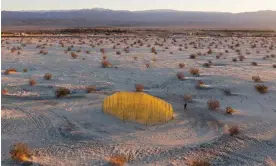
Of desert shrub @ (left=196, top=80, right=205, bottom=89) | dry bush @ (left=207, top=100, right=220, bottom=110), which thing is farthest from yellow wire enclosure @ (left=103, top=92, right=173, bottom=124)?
desert shrub @ (left=196, top=80, right=205, bottom=89)

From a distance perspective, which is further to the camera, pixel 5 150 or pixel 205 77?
pixel 205 77

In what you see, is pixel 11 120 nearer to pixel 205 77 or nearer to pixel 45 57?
pixel 205 77

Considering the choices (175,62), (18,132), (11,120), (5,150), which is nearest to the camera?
(5,150)

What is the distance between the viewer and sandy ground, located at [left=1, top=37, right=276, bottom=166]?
10.2m

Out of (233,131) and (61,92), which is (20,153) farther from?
(61,92)

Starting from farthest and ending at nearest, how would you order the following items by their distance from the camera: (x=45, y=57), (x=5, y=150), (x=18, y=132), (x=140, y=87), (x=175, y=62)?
1. (x=45, y=57)
2. (x=175, y=62)
3. (x=140, y=87)
4. (x=18, y=132)
5. (x=5, y=150)

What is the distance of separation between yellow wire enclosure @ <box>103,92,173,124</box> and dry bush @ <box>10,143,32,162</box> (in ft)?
11.9

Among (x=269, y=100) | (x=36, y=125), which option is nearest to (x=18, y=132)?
(x=36, y=125)

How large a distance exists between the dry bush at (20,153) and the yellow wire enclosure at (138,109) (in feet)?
11.9

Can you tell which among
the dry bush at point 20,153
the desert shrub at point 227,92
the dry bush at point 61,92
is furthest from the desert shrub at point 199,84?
the dry bush at point 20,153

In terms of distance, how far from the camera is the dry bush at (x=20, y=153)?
9.46 meters

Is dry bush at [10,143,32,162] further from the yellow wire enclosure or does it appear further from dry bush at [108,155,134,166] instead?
the yellow wire enclosure

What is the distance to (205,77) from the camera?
1955 cm

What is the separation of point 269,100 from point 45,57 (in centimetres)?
1726
